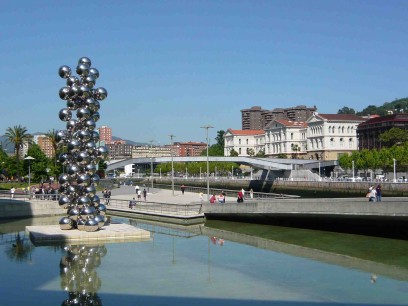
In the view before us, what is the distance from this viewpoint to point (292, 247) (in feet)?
89.2

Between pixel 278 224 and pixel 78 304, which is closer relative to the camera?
pixel 78 304

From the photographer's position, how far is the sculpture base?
28578 mm

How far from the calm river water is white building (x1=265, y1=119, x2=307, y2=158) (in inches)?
4584

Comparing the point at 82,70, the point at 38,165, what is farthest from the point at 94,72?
the point at 38,165

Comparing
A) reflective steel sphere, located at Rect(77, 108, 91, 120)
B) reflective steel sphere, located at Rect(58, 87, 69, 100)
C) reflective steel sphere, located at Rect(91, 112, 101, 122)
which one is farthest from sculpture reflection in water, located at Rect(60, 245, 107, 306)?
reflective steel sphere, located at Rect(58, 87, 69, 100)

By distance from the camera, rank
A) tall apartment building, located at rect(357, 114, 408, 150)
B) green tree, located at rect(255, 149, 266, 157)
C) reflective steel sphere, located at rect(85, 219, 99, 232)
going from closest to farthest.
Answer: reflective steel sphere, located at rect(85, 219, 99, 232), tall apartment building, located at rect(357, 114, 408, 150), green tree, located at rect(255, 149, 266, 157)

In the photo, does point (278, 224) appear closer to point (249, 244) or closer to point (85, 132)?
point (249, 244)

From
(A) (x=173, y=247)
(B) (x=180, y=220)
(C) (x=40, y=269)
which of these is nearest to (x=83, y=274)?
(C) (x=40, y=269)

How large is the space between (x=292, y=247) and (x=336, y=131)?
109 metres

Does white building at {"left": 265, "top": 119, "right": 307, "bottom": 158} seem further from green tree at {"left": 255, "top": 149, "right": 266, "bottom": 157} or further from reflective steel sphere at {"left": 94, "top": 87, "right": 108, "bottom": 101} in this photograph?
reflective steel sphere at {"left": 94, "top": 87, "right": 108, "bottom": 101}

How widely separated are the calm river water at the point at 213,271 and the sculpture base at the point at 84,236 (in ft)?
2.71

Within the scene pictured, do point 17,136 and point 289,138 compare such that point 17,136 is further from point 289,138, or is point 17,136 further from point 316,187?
point 289,138

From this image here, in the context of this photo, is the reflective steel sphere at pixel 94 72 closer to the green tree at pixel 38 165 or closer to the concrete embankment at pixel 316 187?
the concrete embankment at pixel 316 187

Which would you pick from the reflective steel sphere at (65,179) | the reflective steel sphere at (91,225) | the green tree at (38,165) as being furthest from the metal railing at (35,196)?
the green tree at (38,165)
